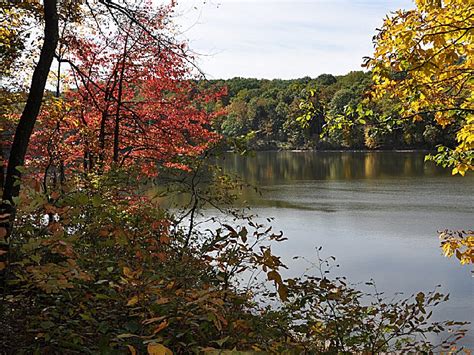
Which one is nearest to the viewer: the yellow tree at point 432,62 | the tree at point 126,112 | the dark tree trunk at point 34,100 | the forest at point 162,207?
the forest at point 162,207

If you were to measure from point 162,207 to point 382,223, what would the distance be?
13393mm

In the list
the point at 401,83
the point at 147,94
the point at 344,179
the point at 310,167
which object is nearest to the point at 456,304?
the point at 401,83

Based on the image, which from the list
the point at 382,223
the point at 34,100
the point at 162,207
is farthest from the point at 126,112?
the point at 382,223

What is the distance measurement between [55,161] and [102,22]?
5.26 metres

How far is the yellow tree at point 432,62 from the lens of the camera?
3789 millimetres

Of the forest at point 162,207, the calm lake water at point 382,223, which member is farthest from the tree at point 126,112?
the calm lake water at point 382,223

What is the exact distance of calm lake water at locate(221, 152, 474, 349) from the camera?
38.1 feet

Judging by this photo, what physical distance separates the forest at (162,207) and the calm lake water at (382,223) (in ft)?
3.54

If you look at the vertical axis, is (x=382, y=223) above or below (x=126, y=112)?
below

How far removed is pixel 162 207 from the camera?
6.89 m

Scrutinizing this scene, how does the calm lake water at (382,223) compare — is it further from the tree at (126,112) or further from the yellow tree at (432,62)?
the tree at (126,112)

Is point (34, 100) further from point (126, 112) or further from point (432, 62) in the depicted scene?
point (126, 112)

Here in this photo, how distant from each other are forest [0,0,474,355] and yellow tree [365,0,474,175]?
0.07 ft

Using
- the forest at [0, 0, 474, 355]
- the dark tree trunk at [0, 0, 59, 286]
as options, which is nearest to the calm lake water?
the forest at [0, 0, 474, 355]
